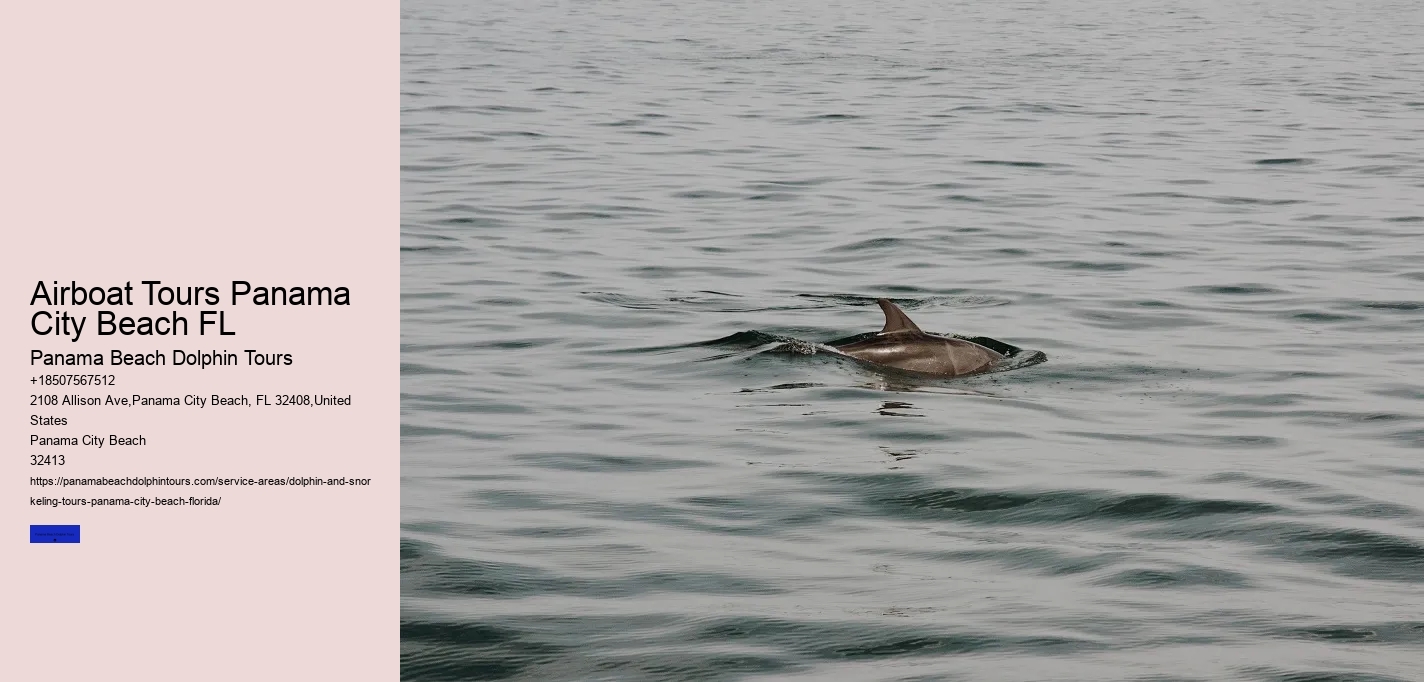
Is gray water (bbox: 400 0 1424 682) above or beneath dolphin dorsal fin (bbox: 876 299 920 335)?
beneath

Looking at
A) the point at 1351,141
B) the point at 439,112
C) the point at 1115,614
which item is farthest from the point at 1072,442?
the point at 439,112

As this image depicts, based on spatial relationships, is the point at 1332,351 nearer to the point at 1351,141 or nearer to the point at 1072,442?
the point at 1072,442

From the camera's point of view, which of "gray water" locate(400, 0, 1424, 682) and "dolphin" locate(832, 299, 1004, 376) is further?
"dolphin" locate(832, 299, 1004, 376)

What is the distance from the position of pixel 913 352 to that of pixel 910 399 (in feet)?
2.71

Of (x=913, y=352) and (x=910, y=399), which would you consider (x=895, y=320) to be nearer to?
(x=913, y=352)

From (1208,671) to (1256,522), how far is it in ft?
7.36

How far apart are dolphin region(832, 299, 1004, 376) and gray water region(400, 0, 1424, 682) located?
17 centimetres

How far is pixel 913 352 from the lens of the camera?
12102 mm

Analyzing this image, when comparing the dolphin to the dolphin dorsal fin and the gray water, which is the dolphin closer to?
the dolphin dorsal fin

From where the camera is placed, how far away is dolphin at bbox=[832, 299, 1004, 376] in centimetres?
1205
